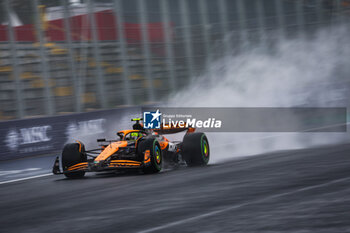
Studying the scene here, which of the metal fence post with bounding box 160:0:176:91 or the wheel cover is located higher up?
the metal fence post with bounding box 160:0:176:91

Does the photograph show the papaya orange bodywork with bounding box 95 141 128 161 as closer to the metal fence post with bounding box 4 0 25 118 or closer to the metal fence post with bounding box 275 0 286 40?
the metal fence post with bounding box 4 0 25 118

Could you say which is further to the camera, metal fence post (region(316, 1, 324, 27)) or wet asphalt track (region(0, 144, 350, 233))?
metal fence post (region(316, 1, 324, 27))

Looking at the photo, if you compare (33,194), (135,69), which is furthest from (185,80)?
(33,194)

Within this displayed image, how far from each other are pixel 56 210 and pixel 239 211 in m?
2.62

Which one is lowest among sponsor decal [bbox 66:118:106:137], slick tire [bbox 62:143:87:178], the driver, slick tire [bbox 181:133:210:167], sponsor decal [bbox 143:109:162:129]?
sponsor decal [bbox 66:118:106:137]

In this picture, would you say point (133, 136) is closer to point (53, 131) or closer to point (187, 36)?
point (53, 131)

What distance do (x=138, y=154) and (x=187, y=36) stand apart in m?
16.7

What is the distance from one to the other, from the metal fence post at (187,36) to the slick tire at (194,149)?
15163 millimetres

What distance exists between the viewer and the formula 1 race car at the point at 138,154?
35.4ft

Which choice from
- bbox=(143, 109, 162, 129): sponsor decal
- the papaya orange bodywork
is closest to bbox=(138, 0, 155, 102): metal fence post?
bbox=(143, 109, 162, 129): sponsor decal

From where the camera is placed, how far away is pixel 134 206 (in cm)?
725

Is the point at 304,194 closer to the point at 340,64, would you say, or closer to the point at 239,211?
the point at 239,211

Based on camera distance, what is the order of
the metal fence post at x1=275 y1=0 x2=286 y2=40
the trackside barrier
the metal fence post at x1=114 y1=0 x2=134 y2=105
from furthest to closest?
the metal fence post at x1=275 y1=0 x2=286 y2=40
the metal fence post at x1=114 y1=0 x2=134 y2=105
the trackside barrier

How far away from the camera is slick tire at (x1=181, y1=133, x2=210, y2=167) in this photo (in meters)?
11.9
